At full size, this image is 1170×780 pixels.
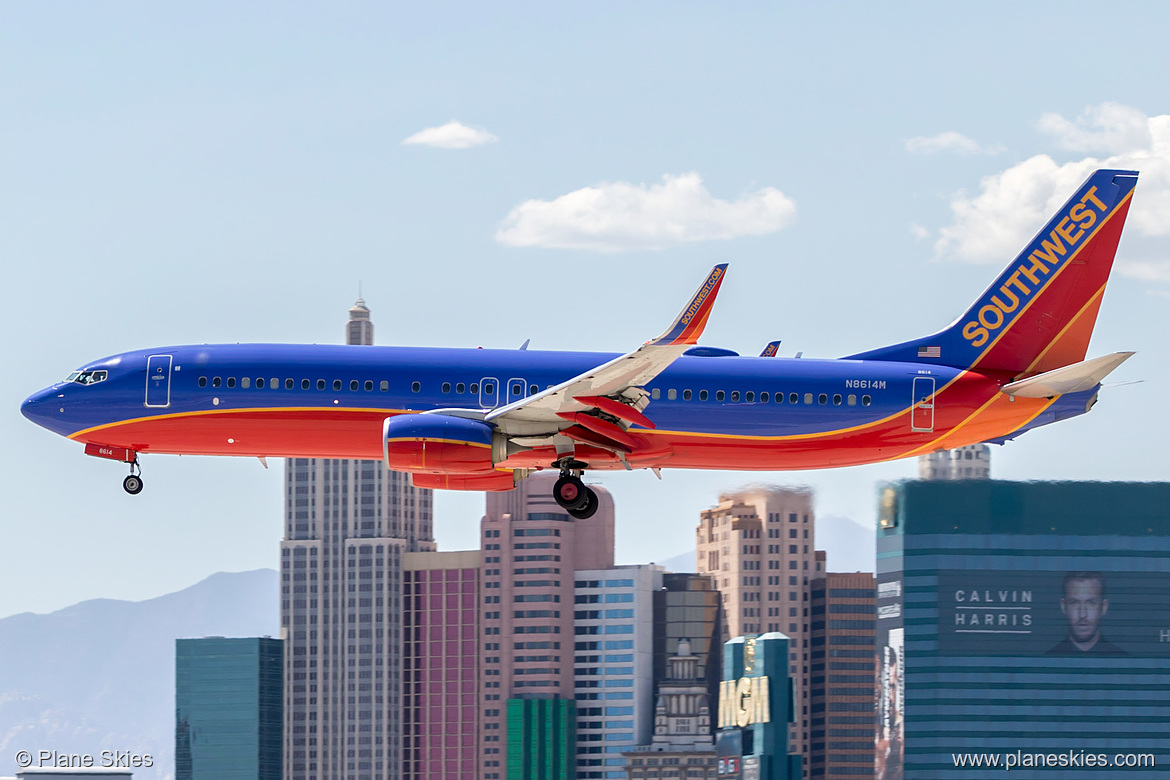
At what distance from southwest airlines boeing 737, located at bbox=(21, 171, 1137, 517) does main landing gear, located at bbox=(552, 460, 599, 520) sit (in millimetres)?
68

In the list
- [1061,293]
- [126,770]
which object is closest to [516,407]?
[1061,293]

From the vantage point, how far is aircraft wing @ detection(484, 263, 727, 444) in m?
49.7

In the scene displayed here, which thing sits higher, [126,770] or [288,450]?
[288,450]

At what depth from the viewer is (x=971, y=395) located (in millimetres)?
57031

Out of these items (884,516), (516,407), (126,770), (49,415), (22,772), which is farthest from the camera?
(884,516)

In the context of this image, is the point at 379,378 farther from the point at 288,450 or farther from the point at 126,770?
the point at 126,770

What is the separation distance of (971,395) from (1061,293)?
18.7ft

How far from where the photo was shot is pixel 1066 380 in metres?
54.7

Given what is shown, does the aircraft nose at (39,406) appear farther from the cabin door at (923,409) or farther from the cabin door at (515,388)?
the cabin door at (923,409)

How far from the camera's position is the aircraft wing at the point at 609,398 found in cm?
4972

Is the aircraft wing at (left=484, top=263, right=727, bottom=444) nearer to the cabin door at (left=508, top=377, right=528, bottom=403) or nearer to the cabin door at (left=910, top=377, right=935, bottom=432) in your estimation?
the cabin door at (left=508, top=377, right=528, bottom=403)

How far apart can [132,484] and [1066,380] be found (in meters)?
29.3

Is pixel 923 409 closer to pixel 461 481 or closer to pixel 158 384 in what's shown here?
pixel 461 481

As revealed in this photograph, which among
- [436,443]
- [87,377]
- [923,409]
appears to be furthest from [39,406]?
[923,409]
